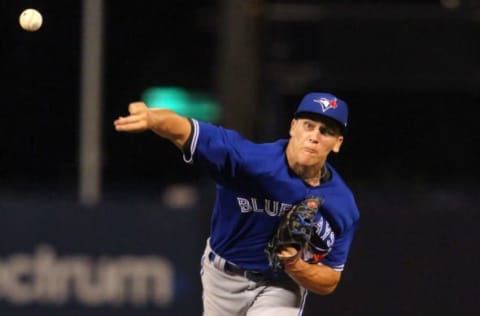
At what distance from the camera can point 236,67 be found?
10.4 m

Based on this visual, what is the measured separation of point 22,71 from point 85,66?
984 mm

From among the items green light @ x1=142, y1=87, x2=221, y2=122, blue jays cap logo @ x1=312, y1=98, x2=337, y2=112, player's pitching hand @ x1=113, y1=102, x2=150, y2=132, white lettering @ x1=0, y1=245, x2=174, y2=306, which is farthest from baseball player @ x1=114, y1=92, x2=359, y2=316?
green light @ x1=142, y1=87, x2=221, y2=122

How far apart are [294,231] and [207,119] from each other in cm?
725

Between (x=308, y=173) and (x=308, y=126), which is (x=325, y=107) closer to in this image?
(x=308, y=126)

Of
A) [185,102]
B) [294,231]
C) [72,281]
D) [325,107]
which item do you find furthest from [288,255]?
[185,102]

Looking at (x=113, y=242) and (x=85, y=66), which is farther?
(x=85, y=66)

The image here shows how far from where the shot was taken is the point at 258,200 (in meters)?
6.04

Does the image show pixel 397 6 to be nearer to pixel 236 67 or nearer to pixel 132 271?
pixel 236 67

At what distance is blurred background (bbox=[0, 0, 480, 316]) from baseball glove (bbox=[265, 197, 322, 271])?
277 cm

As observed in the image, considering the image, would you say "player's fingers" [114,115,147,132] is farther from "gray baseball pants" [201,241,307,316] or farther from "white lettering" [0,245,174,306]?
"white lettering" [0,245,174,306]

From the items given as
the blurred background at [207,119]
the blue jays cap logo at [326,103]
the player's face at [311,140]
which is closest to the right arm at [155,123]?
the player's face at [311,140]

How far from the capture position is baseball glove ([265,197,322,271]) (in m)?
5.73

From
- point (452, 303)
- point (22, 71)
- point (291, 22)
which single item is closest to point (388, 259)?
point (452, 303)

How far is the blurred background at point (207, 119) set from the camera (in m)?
8.59
